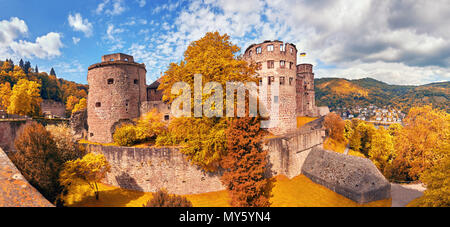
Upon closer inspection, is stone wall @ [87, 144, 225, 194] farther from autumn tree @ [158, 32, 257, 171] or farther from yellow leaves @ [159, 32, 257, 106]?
yellow leaves @ [159, 32, 257, 106]

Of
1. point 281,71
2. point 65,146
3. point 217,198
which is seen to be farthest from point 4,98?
point 281,71

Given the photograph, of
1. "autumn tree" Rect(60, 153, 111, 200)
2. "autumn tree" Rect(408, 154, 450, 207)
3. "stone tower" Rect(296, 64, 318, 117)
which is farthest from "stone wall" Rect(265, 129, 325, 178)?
"stone tower" Rect(296, 64, 318, 117)

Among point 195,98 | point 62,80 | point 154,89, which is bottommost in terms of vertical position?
point 195,98

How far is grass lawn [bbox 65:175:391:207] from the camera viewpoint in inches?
504

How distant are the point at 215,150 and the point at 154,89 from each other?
1769 cm

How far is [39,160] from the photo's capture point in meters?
10.3

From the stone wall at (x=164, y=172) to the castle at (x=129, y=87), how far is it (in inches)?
315

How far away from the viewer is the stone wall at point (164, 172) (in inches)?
539

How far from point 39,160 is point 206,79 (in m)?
11.9

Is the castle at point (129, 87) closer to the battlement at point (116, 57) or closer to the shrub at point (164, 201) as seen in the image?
the battlement at point (116, 57)

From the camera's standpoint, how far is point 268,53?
65.7ft
